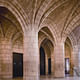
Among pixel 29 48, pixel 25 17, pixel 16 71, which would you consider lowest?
pixel 16 71

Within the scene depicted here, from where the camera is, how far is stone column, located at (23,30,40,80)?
15688mm

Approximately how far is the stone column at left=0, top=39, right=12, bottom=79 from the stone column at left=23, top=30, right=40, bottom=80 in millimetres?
7117

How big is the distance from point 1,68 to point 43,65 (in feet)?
38.3

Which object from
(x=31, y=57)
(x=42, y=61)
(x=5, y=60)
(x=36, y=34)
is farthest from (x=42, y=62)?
(x=31, y=57)

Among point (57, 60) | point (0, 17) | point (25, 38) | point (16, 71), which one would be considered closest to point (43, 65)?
point (16, 71)

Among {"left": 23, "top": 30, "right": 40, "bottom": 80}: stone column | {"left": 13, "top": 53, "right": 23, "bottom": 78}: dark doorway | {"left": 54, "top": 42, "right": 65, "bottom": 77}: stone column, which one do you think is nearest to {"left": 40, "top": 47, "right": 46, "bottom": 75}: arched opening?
{"left": 13, "top": 53, "right": 23, "bottom": 78}: dark doorway

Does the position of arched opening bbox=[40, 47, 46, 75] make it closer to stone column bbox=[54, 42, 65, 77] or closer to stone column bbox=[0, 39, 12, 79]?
stone column bbox=[0, 39, 12, 79]

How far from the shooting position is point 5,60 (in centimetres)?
2255

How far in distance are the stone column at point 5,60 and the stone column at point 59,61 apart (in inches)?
200

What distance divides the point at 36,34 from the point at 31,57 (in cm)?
192

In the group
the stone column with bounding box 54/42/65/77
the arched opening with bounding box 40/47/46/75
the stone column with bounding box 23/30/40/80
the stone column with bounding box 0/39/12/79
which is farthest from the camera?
the arched opening with bounding box 40/47/46/75

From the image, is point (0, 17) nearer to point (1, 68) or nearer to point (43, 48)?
point (1, 68)

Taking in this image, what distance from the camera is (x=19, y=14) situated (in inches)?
627

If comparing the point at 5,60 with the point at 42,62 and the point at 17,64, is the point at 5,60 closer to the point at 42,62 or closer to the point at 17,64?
the point at 17,64
